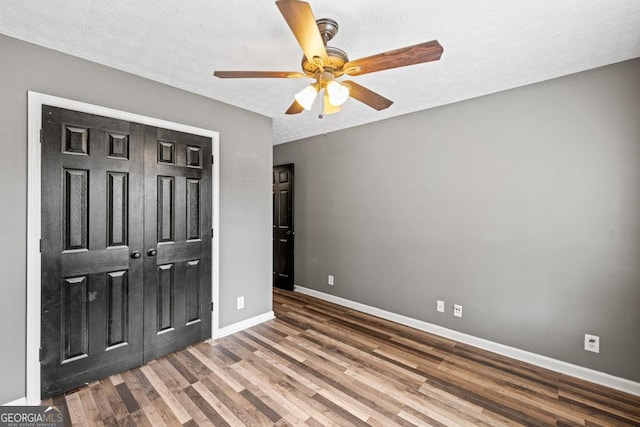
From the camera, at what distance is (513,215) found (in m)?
2.77

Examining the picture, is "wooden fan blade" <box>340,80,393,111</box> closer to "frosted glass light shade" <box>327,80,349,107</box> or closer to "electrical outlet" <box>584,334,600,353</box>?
"frosted glass light shade" <box>327,80,349,107</box>

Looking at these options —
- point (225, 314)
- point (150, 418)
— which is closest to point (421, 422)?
point (150, 418)

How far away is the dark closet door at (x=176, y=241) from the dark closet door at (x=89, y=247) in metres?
0.09

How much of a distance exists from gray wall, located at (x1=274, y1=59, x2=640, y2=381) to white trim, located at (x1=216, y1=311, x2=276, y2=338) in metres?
1.16

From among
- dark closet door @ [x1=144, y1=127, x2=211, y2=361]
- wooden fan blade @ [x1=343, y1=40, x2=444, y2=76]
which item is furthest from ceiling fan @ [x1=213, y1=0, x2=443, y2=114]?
dark closet door @ [x1=144, y1=127, x2=211, y2=361]

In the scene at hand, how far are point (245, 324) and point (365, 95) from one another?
2.75 metres

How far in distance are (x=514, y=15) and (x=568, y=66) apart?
1.02 m

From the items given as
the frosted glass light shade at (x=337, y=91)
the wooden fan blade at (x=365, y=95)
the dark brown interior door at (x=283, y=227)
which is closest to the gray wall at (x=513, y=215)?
the dark brown interior door at (x=283, y=227)

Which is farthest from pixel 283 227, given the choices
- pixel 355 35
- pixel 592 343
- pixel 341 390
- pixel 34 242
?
pixel 592 343

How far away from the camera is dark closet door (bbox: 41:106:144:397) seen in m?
2.11

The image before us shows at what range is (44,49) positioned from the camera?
6.89 ft

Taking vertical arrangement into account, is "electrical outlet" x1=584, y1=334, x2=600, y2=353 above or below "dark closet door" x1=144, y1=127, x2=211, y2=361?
below

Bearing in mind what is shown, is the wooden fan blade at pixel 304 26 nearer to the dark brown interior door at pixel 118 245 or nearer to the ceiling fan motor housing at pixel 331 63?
the ceiling fan motor housing at pixel 331 63

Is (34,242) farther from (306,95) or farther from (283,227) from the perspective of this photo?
(283,227)
